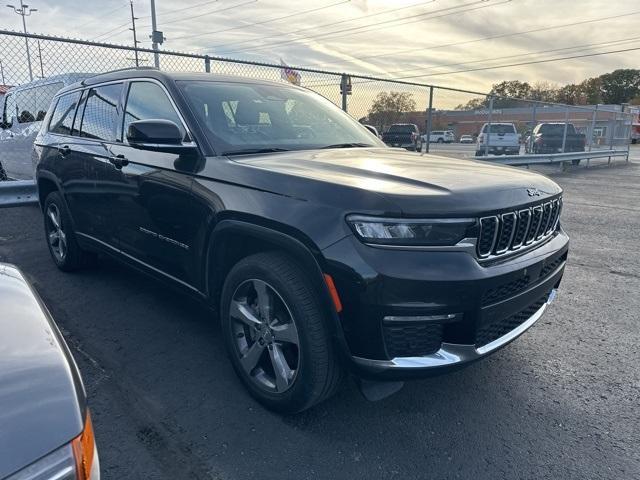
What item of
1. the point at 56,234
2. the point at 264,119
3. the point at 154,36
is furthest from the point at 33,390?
the point at 154,36

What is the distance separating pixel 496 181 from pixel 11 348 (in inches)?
88.5

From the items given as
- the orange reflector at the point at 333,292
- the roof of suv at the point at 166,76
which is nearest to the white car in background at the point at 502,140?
the roof of suv at the point at 166,76

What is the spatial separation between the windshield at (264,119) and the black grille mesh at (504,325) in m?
1.68

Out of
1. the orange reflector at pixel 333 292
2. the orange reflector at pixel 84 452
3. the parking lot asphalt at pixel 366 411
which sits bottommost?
the parking lot asphalt at pixel 366 411

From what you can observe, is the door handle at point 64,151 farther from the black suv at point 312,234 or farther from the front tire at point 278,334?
the front tire at point 278,334

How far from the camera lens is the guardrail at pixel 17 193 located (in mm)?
5656

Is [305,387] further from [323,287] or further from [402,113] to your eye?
[402,113]

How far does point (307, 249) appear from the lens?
2.21 m

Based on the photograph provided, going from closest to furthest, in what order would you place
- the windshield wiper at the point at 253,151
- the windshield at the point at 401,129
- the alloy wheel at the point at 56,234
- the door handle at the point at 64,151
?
1. the windshield wiper at the point at 253,151
2. the door handle at the point at 64,151
3. the alloy wheel at the point at 56,234
4. the windshield at the point at 401,129

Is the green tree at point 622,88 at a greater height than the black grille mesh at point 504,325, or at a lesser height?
greater

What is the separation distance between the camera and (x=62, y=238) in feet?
15.5

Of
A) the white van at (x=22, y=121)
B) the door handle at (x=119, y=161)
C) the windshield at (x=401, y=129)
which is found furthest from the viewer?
the windshield at (x=401, y=129)

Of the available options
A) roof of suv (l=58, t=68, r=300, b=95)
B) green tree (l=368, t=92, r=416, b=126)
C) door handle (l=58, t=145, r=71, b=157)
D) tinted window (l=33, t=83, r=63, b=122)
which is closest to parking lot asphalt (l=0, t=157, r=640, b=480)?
door handle (l=58, t=145, r=71, b=157)

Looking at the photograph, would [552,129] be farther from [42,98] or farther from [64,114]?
[64,114]
